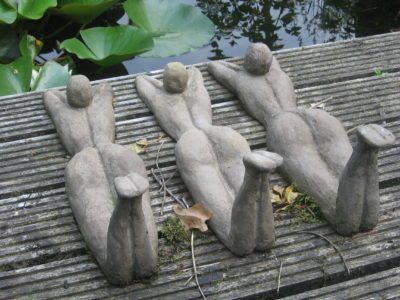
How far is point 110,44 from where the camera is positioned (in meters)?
3.52

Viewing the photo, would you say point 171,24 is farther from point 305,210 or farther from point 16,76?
point 305,210

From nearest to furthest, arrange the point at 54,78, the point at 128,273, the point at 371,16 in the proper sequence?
the point at 128,273
the point at 54,78
the point at 371,16

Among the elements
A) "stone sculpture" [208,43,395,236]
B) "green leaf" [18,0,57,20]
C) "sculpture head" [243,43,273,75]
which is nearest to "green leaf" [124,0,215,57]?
"green leaf" [18,0,57,20]

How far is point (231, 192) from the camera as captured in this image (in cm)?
197

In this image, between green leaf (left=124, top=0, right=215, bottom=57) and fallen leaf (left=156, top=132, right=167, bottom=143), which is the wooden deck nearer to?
fallen leaf (left=156, top=132, right=167, bottom=143)

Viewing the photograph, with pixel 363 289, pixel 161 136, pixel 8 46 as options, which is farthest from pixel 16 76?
pixel 363 289

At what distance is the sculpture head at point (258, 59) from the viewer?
240 cm

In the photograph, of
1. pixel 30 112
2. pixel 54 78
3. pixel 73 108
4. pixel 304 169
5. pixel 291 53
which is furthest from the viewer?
pixel 54 78

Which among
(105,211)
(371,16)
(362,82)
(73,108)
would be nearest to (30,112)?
(73,108)

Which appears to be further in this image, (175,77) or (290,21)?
(290,21)

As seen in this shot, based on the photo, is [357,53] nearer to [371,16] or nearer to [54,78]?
[54,78]

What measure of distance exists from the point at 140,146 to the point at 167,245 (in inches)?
18.9

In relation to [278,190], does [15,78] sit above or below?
above

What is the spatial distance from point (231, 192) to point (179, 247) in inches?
9.1
